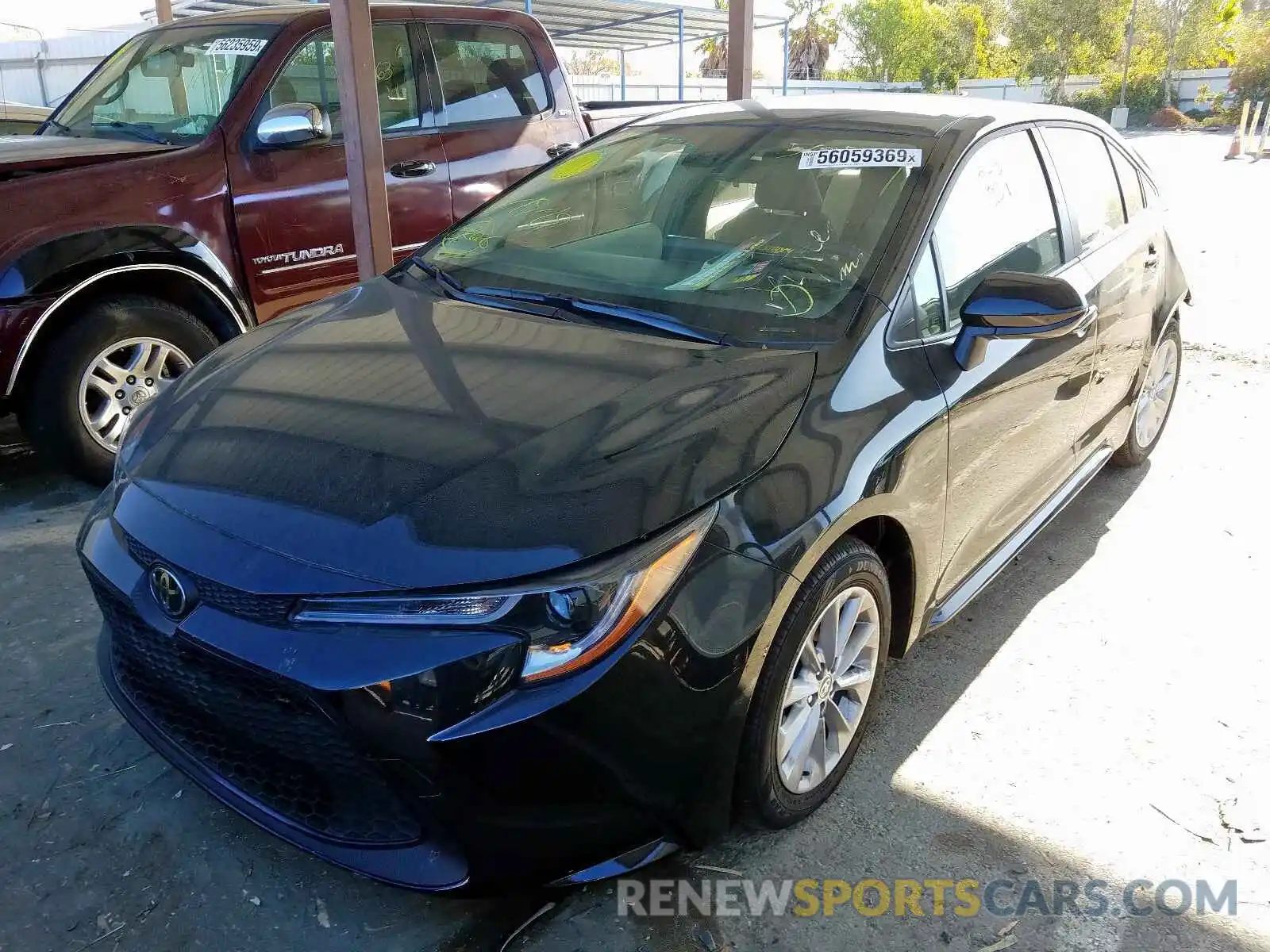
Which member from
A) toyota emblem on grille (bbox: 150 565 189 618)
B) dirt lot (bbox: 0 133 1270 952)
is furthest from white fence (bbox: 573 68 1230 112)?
toyota emblem on grille (bbox: 150 565 189 618)

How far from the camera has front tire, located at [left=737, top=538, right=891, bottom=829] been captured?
2.10m

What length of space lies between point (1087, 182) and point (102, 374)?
391 cm

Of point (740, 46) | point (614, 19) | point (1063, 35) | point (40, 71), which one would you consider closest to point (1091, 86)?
point (1063, 35)

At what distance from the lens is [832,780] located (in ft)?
8.11

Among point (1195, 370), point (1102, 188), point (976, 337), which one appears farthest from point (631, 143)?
point (1195, 370)

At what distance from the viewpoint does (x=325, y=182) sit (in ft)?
15.5

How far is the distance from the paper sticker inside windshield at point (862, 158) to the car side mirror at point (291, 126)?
2.54 m

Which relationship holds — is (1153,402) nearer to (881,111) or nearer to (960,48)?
(881,111)

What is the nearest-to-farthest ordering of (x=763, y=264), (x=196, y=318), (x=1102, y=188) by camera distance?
(x=763, y=264) < (x=1102, y=188) < (x=196, y=318)

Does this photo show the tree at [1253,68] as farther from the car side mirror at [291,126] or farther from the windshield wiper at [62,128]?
the windshield wiper at [62,128]

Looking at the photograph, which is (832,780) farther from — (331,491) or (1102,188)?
(1102,188)

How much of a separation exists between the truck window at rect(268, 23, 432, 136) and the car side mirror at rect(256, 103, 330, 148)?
7.9 inches

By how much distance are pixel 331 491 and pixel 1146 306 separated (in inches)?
132

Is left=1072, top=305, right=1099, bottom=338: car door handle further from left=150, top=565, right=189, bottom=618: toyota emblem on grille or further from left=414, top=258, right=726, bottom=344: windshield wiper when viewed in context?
left=150, top=565, right=189, bottom=618: toyota emblem on grille
